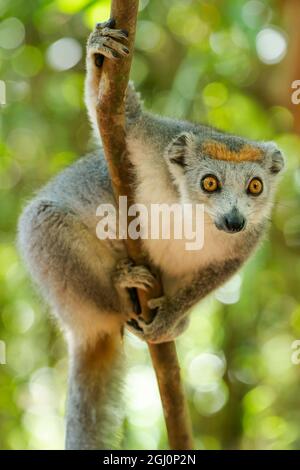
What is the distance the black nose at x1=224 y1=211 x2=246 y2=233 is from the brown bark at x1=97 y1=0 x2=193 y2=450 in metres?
0.78

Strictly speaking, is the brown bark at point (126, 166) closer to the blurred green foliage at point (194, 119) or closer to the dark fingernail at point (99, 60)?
the dark fingernail at point (99, 60)

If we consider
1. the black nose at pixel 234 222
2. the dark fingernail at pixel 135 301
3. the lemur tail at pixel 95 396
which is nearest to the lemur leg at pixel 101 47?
the black nose at pixel 234 222

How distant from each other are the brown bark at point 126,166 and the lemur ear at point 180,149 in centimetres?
36

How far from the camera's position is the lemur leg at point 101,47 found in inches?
175

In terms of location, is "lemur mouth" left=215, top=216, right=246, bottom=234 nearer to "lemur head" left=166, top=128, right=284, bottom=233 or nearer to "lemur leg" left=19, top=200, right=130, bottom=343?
"lemur head" left=166, top=128, right=284, bottom=233

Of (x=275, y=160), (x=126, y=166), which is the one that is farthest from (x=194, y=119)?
(x=126, y=166)

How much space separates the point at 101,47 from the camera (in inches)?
178

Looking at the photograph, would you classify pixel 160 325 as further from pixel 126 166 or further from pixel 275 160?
pixel 275 160

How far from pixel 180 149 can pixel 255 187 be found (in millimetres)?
614

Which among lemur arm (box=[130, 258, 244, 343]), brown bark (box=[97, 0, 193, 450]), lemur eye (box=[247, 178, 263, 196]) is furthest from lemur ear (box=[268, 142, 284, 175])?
brown bark (box=[97, 0, 193, 450])

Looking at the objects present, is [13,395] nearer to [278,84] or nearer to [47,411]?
[47,411]

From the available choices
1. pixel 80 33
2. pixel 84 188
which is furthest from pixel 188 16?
pixel 84 188

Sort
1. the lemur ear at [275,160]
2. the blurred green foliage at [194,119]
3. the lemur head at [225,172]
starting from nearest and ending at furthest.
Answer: the lemur head at [225,172], the lemur ear at [275,160], the blurred green foliage at [194,119]
